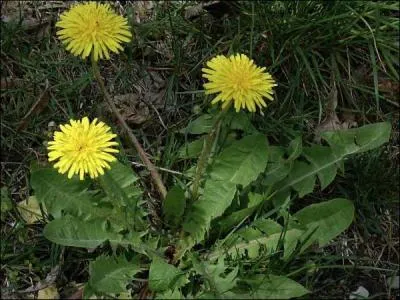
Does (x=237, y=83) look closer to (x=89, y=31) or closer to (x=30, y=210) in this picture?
(x=89, y=31)

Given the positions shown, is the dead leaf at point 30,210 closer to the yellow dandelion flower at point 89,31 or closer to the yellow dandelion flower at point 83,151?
the yellow dandelion flower at point 83,151

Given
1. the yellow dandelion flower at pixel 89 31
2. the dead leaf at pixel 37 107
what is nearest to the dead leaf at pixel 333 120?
the yellow dandelion flower at pixel 89 31

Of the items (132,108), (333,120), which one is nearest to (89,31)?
(132,108)

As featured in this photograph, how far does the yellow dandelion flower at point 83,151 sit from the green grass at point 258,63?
0.56 m

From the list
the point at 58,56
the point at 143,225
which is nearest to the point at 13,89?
the point at 58,56

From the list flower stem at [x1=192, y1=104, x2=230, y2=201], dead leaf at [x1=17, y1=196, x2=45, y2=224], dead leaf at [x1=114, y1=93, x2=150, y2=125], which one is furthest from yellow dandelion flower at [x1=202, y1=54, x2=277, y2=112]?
dead leaf at [x1=17, y1=196, x2=45, y2=224]

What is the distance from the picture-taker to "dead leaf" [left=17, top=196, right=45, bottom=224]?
245 centimetres

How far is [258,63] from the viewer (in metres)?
2.82

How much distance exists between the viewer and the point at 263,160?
91.0 inches

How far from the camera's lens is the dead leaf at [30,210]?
8.02ft

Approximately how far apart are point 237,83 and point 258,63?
823 millimetres

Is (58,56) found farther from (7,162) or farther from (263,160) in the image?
(263,160)

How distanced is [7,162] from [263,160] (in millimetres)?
1050

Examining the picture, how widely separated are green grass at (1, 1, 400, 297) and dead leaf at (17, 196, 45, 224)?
0.08 metres
